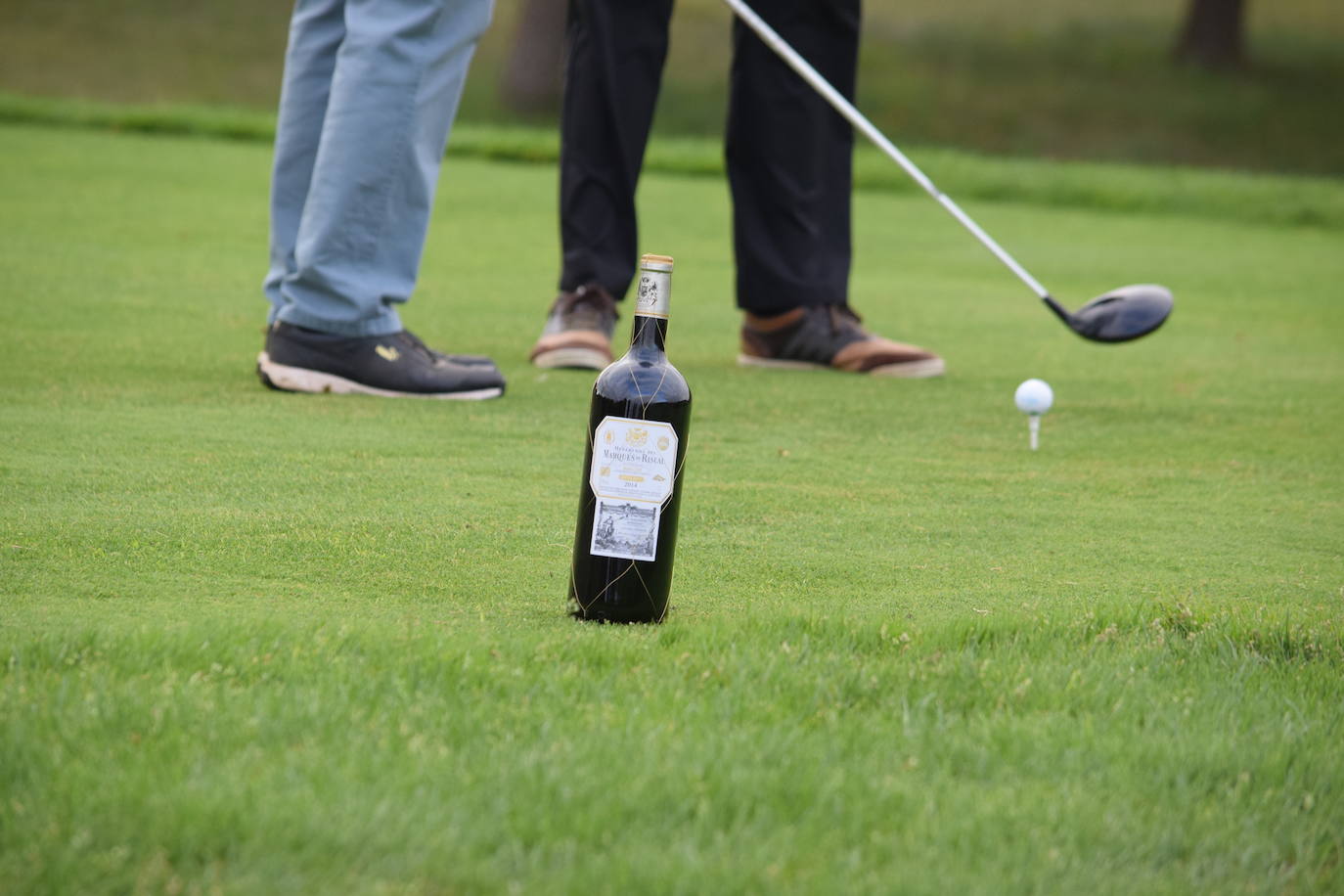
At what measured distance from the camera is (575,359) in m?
3.46

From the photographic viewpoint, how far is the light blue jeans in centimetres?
297

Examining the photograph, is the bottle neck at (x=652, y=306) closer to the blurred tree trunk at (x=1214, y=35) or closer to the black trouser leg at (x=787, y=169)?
the black trouser leg at (x=787, y=169)

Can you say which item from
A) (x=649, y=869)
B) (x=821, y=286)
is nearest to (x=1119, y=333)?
(x=821, y=286)

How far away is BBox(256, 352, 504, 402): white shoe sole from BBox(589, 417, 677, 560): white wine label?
1375 mm

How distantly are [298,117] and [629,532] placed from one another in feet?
6.15

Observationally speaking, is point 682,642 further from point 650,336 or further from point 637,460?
point 650,336

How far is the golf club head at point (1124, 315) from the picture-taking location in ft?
10.3

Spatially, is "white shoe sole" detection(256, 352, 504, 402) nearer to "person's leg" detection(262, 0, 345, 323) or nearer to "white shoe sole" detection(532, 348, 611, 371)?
"person's leg" detection(262, 0, 345, 323)

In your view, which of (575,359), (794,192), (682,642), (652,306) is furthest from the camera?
(794,192)

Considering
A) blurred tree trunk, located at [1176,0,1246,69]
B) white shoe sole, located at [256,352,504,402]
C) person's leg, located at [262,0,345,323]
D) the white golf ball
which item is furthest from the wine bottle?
blurred tree trunk, located at [1176,0,1246,69]

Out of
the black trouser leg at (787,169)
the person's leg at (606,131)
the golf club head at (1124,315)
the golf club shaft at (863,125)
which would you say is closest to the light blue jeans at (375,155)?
the person's leg at (606,131)

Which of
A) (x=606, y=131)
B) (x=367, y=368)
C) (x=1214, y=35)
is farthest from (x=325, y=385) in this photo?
(x=1214, y=35)

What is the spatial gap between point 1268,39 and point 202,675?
20.6 metres

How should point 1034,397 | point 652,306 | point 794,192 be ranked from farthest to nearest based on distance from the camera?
1. point 794,192
2. point 1034,397
3. point 652,306
